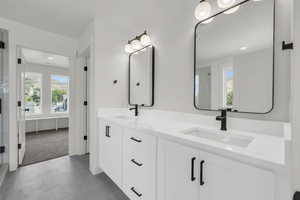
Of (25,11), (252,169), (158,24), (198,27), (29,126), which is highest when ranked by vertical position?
(25,11)

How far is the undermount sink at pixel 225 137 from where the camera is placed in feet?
3.38

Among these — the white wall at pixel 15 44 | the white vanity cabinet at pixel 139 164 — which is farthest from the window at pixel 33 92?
the white vanity cabinet at pixel 139 164

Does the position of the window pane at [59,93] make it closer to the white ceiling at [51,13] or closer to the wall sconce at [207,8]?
the white ceiling at [51,13]

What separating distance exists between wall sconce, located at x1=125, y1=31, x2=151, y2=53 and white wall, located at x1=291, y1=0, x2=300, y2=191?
1.69 meters

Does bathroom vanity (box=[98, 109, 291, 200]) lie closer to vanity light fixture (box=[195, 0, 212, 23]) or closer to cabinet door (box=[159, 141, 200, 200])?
cabinet door (box=[159, 141, 200, 200])

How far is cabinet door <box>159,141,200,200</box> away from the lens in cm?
89

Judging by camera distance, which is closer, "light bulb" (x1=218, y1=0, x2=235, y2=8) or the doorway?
"light bulb" (x1=218, y1=0, x2=235, y2=8)

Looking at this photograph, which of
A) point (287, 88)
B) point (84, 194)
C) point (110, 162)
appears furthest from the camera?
point (110, 162)

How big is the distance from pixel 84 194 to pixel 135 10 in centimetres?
263

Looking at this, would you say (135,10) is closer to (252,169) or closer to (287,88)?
(287,88)

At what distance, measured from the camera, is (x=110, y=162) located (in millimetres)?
1817

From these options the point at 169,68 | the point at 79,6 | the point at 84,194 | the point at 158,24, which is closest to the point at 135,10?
the point at 158,24

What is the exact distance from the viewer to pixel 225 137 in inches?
44.6

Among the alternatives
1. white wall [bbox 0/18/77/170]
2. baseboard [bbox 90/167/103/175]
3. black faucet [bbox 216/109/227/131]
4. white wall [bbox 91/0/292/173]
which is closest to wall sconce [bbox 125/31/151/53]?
white wall [bbox 91/0/292/173]
